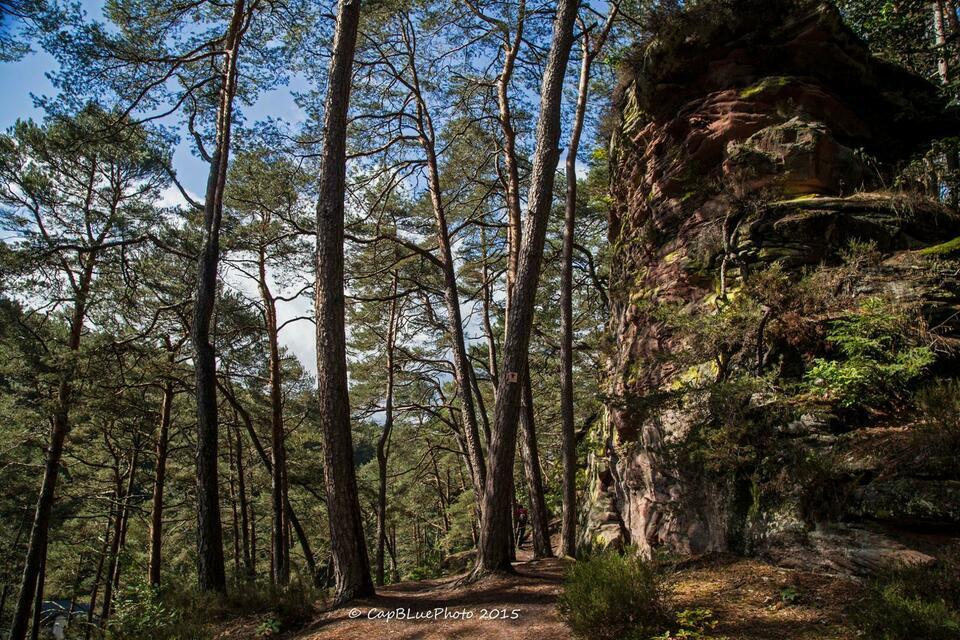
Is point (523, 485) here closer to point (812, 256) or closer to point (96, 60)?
point (812, 256)

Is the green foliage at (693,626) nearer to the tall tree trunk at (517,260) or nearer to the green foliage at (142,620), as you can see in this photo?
the green foliage at (142,620)

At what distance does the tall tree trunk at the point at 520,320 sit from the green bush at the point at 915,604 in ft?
12.1

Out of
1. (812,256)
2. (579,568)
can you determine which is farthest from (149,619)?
(812,256)

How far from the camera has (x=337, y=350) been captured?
6.03m

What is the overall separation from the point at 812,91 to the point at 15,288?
47.3ft

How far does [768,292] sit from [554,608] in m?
4.13

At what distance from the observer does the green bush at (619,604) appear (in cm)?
339

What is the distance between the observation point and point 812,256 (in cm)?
598

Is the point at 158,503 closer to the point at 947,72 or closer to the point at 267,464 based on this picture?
the point at 267,464

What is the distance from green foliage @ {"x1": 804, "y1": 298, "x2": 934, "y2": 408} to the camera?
432 centimetres

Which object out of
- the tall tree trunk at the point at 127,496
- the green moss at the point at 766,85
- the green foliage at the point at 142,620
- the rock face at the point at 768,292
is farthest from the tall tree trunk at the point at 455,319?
the tall tree trunk at the point at 127,496

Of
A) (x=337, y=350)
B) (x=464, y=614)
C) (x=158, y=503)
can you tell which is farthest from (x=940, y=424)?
(x=158, y=503)

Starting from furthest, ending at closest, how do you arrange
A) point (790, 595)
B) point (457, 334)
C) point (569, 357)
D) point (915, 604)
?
point (457, 334), point (569, 357), point (790, 595), point (915, 604)

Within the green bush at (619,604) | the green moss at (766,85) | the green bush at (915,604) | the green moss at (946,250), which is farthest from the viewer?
the green moss at (766,85)
